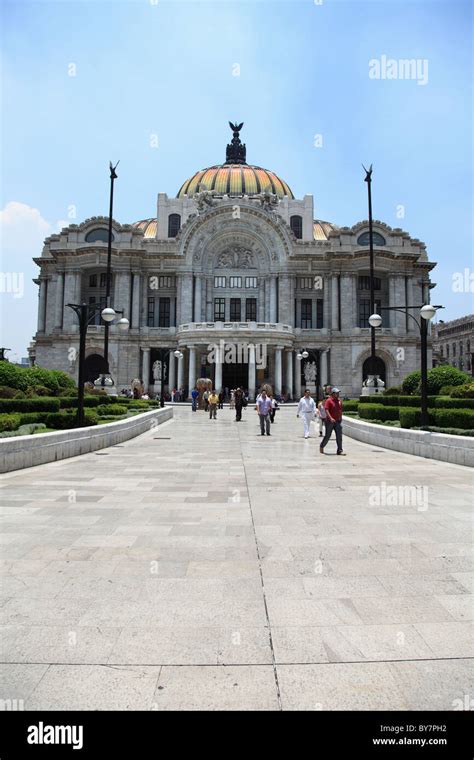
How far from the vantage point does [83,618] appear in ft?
13.8

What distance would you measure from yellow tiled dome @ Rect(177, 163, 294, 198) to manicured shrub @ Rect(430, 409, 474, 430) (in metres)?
51.2

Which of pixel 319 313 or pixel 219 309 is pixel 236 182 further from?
pixel 319 313

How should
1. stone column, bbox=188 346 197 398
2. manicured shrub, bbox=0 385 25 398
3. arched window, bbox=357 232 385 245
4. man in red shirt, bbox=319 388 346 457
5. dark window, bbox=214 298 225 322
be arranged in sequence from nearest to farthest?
man in red shirt, bbox=319 388 346 457 → manicured shrub, bbox=0 385 25 398 → stone column, bbox=188 346 197 398 → arched window, bbox=357 232 385 245 → dark window, bbox=214 298 225 322

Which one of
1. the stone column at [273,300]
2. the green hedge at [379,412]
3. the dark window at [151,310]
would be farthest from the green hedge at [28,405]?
the dark window at [151,310]

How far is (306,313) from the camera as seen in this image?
58031 mm

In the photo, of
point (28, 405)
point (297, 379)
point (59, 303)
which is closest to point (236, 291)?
point (297, 379)

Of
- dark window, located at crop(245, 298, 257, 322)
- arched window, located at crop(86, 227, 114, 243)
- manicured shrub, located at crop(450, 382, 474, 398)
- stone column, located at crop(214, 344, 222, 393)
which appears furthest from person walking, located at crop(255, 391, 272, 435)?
arched window, located at crop(86, 227, 114, 243)

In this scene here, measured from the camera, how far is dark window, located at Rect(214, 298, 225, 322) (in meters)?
58.0

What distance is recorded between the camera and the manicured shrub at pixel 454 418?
53.0 ft

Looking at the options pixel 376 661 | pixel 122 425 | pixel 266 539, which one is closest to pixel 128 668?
pixel 376 661

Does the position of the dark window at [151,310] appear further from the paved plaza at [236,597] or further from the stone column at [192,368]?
the paved plaza at [236,597]

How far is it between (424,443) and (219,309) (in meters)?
44.8

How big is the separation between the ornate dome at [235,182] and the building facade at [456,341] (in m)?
34.9

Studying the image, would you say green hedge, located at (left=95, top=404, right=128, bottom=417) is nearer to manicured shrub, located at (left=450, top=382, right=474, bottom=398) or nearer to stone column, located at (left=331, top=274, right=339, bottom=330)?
manicured shrub, located at (left=450, top=382, right=474, bottom=398)
